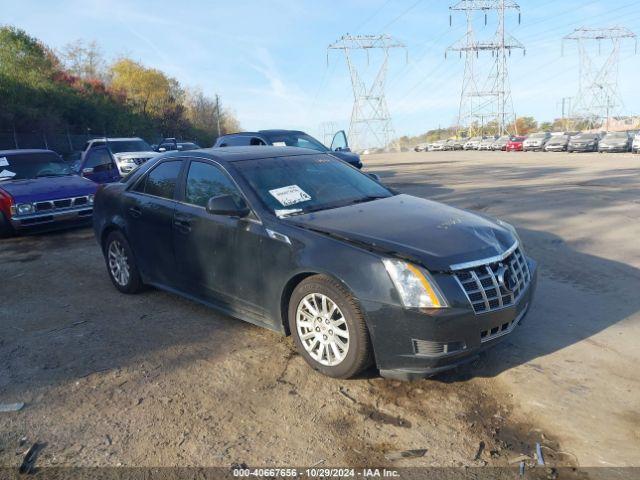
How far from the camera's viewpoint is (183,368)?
4125mm

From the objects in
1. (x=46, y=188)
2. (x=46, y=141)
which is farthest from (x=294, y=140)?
(x=46, y=141)

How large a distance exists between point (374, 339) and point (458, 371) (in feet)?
2.75

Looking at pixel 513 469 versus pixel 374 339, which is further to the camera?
pixel 374 339

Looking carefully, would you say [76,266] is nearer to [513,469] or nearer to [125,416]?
[125,416]

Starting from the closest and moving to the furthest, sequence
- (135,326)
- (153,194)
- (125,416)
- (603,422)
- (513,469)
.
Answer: (513,469)
(603,422)
(125,416)
(135,326)
(153,194)

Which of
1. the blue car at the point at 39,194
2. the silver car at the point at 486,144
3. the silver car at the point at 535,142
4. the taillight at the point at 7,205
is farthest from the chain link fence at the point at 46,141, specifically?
the silver car at the point at 486,144

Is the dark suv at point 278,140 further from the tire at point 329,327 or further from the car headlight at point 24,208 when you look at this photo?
the tire at point 329,327

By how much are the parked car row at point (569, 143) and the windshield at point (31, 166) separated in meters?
33.7

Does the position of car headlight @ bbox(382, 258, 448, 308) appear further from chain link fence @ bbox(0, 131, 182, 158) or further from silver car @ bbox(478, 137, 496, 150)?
silver car @ bbox(478, 137, 496, 150)

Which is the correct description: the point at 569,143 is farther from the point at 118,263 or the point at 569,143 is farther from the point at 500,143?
the point at 118,263

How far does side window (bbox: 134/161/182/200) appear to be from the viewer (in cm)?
531

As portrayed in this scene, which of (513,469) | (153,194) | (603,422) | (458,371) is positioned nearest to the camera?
(513,469)

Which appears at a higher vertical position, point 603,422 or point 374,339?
point 374,339

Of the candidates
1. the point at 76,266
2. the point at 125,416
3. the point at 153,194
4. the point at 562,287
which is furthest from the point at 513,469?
the point at 76,266
